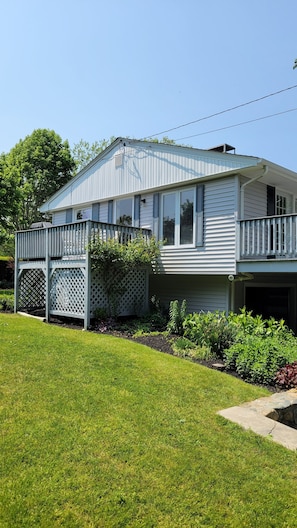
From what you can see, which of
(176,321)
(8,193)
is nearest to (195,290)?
(176,321)

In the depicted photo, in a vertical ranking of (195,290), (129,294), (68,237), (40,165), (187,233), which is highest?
(40,165)

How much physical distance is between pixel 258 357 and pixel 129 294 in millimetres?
4760

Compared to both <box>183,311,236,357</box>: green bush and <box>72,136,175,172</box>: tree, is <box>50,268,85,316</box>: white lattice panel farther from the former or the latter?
<box>72,136,175,172</box>: tree

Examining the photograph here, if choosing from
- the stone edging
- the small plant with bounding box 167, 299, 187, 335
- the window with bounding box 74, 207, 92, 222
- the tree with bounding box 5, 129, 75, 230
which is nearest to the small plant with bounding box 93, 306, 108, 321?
the small plant with bounding box 167, 299, 187, 335

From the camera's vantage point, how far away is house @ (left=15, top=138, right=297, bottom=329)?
8.84 m

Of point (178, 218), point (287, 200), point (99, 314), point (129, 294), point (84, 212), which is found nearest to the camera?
point (99, 314)

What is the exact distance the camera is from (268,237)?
26.6ft

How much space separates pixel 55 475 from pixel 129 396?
5.42 feet

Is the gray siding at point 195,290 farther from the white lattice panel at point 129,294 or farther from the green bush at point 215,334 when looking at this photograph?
the green bush at point 215,334

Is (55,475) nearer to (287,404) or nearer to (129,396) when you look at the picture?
(129,396)

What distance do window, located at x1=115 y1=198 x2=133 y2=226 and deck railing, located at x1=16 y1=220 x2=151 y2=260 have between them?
1.30 metres

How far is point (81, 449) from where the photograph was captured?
128 inches

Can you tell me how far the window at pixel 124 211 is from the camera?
1198 cm

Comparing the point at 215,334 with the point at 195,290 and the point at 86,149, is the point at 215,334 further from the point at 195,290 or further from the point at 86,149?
the point at 86,149
